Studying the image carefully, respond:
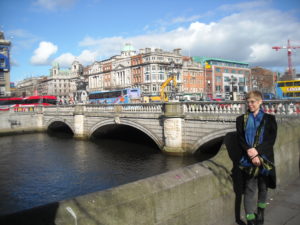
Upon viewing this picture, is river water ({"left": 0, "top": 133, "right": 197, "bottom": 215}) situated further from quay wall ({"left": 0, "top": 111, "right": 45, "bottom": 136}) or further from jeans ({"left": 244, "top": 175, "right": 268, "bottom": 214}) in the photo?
quay wall ({"left": 0, "top": 111, "right": 45, "bottom": 136})

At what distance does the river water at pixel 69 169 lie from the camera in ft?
43.6

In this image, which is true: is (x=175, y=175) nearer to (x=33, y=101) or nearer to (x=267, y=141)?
(x=267, y=141)

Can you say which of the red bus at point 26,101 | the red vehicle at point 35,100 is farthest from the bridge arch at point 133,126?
the red vehicle at point 35,100

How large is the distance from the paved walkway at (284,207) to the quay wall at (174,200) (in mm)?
496

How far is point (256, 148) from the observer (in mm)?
3430

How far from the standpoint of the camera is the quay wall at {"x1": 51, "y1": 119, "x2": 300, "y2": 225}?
2756mm

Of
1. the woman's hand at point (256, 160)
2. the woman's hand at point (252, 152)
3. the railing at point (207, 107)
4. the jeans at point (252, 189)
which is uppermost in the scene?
the railing at point (207, 107)

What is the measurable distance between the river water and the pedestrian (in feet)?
30.1

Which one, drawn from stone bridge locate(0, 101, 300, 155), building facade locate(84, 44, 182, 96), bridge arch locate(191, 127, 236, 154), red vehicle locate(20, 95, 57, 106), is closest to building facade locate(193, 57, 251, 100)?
building facade locate(84, 44, 182, 96)

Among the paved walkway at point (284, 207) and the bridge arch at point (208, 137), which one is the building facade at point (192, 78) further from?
the paved walkway at point (284, 207)

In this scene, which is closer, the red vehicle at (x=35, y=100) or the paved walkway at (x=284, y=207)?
the paved walkway at (x=284, y=207)

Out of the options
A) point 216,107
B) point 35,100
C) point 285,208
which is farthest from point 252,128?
point 35,100

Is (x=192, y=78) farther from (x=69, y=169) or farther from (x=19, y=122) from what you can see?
(x=69, y=169)

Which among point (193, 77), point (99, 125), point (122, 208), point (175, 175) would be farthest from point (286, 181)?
point (193, 77)
